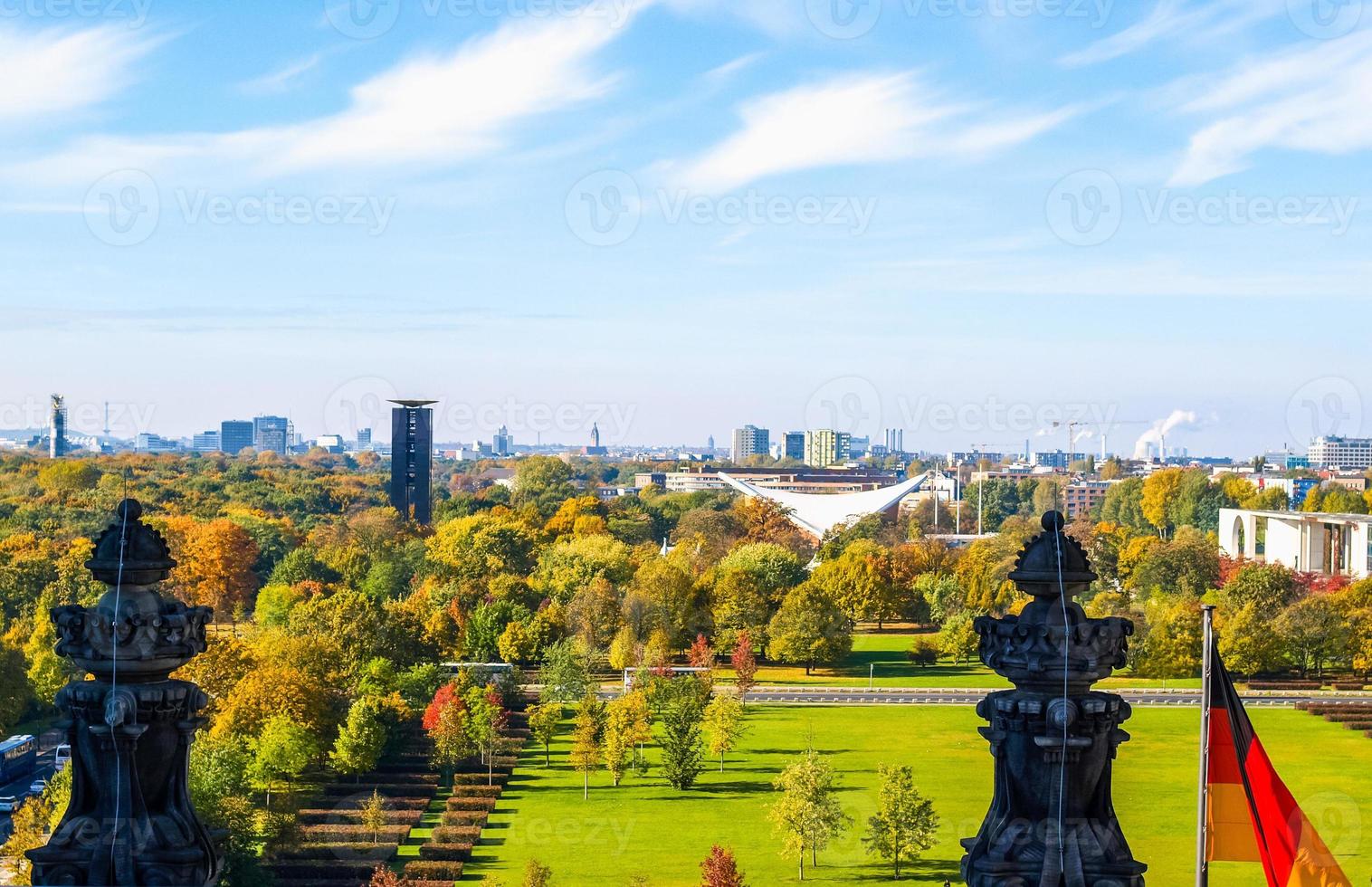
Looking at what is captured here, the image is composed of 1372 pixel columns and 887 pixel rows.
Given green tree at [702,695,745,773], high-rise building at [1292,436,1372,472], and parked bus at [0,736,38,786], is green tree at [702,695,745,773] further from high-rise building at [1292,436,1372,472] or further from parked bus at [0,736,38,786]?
high-rise building at [1292,436,1372,472]

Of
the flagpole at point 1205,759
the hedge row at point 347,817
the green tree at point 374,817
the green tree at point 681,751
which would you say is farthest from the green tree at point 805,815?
the flagpole at point 1205,759

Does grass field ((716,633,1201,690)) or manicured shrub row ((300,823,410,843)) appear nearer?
manicured shrub row ((300,823,410,843))

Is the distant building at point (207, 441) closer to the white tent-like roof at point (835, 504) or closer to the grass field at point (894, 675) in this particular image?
the white tent-like roof at point (835, 504)

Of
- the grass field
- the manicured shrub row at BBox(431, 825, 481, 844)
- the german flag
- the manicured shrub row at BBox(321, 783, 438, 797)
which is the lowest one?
the grass field

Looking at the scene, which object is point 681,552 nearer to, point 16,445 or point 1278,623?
point 1278,623

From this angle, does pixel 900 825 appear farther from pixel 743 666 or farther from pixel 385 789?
pixel 743 666

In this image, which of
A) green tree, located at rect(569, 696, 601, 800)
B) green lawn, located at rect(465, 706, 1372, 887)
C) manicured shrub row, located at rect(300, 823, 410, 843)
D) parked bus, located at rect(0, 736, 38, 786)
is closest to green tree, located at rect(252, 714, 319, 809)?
manicured shrub row, located at rect(300, 823, 410, 843)

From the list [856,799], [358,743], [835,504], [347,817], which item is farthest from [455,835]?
[835,504]
